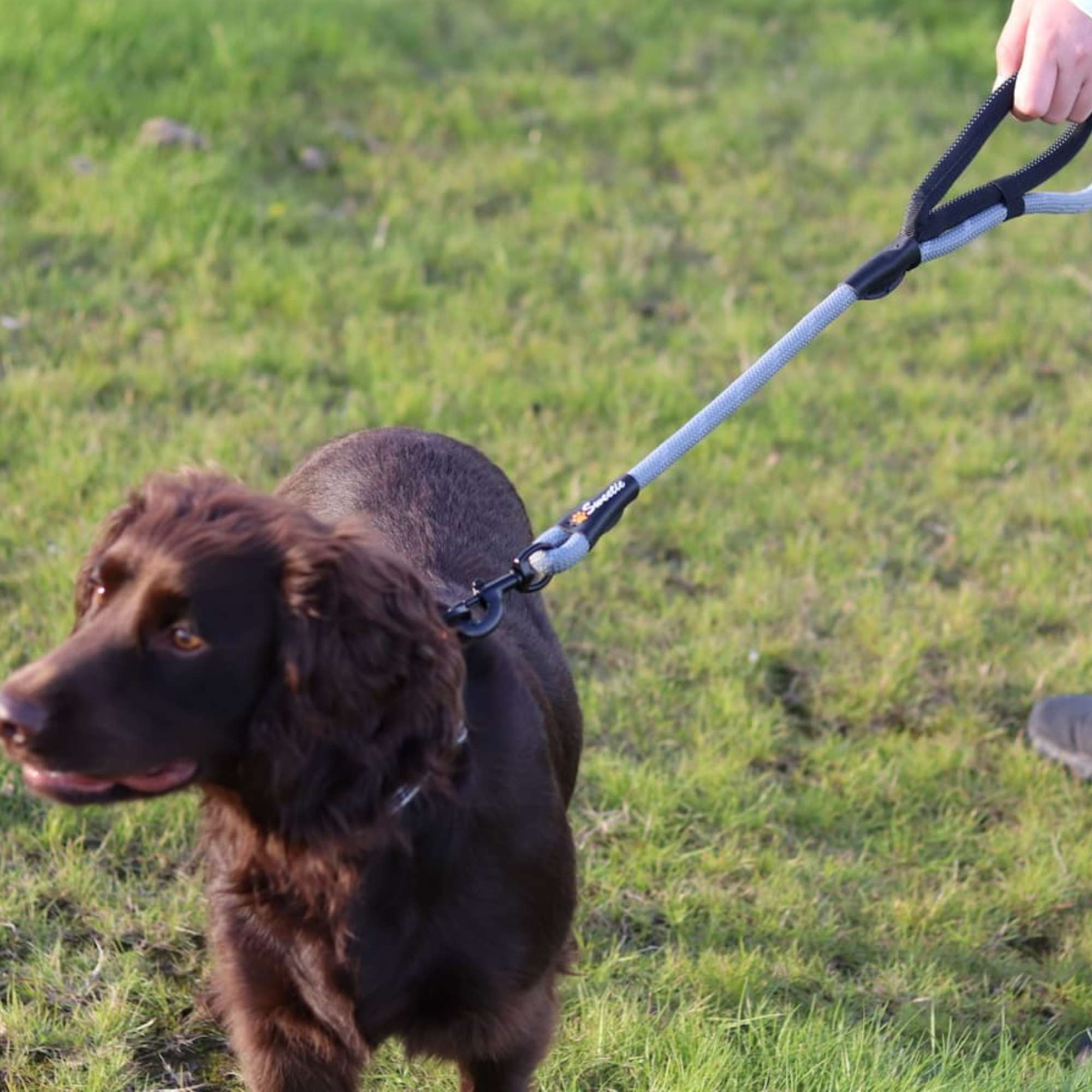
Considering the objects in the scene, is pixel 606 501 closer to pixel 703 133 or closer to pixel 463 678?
pixel 463 678

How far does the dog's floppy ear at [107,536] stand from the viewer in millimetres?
2160

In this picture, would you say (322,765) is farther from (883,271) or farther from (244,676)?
(883,271)

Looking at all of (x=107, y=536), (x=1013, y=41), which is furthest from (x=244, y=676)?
(x=1013, y=41)

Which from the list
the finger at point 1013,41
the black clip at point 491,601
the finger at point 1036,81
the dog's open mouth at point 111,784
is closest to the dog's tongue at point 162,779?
the dog's open mouth at point 111,784

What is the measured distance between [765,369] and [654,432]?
2.25 m

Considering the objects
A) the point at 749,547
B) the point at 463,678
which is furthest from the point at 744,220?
the point at 463,678

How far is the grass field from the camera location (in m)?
2.93

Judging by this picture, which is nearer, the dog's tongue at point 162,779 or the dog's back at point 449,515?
the dog's tongue at point 162,779

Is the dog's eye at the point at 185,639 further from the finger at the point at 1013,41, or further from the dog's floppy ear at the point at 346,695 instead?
the finger at the point at 1013,41

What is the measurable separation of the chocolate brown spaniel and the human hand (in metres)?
1.30

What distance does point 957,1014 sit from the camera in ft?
9.79

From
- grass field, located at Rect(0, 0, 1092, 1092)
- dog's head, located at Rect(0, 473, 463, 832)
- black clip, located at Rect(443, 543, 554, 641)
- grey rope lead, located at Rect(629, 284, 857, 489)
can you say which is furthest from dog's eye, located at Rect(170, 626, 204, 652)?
grass field, located at Rect(0, 0, 1092, 1092)

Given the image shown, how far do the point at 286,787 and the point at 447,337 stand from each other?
332 centimetres

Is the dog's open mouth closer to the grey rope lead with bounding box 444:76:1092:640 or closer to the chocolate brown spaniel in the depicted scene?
the chocolate brown spaniel
